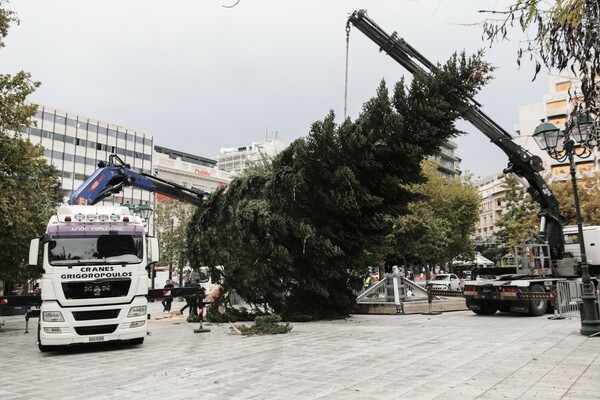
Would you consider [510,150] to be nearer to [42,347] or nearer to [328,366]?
[328,366]

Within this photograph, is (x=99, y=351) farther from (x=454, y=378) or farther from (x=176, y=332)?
(x=454, y=378)

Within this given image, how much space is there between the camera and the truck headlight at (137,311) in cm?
1118

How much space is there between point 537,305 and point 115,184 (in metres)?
14.7

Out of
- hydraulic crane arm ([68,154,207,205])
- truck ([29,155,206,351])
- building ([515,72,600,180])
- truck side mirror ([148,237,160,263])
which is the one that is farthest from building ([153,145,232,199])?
truck ([29,155,206,351])

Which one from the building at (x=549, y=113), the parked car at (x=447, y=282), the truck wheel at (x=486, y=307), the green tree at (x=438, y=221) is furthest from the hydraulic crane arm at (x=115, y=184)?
the building at (x=549, y=113)

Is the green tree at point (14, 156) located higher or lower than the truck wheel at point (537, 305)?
higher

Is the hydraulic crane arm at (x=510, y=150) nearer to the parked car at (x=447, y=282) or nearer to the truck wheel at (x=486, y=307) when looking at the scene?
the truck wheel at (x=486, y=307)

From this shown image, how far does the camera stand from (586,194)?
3650 centimetres

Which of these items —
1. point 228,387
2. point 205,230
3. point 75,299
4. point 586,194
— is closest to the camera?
point 228,387

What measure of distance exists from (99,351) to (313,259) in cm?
707

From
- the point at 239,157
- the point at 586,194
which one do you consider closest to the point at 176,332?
the point at 586,194

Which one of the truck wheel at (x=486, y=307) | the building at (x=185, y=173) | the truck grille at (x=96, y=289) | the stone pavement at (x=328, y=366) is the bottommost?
the stone pavement at (x=328, y=366)

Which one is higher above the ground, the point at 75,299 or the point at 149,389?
the point at 75,299

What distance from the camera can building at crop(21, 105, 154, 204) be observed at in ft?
234
